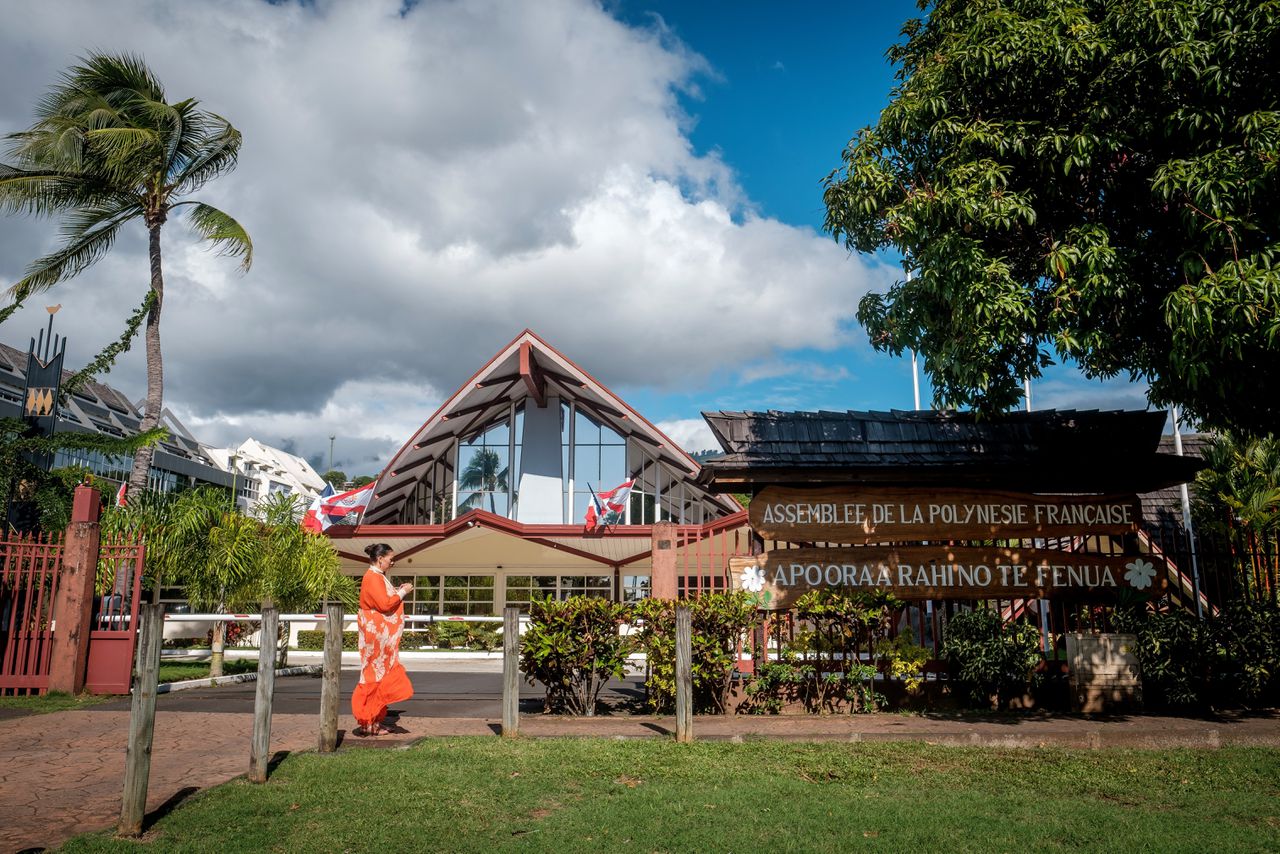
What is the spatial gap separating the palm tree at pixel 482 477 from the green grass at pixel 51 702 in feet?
51.0

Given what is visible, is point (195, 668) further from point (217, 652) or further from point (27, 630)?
point (27, 630)

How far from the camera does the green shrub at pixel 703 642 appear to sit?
8.30 metres

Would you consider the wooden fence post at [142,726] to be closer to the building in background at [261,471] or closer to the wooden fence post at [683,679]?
the wooden fence post at [683,679]

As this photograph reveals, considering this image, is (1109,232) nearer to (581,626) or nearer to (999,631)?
(999,631)

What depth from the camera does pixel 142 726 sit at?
4.79m

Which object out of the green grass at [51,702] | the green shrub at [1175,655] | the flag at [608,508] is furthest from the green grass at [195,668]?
the green shrub at [1175,655]

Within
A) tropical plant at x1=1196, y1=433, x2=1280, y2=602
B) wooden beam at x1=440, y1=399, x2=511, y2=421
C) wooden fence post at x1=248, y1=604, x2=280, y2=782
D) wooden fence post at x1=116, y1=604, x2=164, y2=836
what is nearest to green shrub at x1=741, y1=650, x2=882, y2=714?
wooden fence post at x1=248, y1=604, x2=280, y2=782

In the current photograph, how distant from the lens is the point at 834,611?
27.8ft

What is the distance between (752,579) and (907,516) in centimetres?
178

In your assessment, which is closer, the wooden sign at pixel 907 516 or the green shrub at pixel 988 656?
the green shrub at pixel 988 656

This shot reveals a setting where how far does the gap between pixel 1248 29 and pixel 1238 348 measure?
2.69 meters

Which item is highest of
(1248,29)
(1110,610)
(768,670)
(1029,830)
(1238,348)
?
(1248,29)

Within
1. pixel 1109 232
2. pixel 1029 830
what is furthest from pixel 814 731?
pixel 1109 232

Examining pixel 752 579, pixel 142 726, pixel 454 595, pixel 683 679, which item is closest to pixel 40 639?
pixel 142 726
